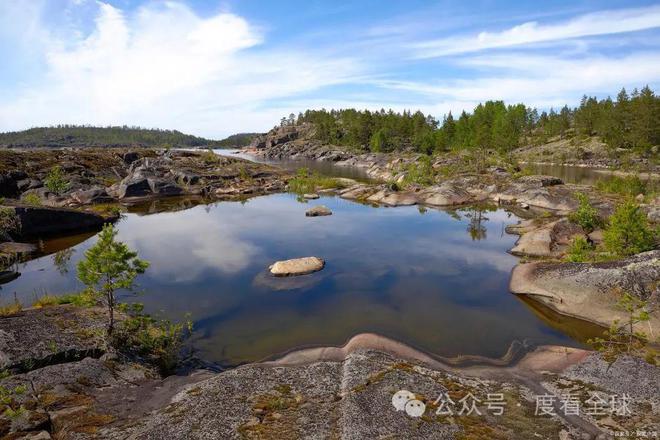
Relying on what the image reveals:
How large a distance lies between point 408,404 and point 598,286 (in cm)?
2012

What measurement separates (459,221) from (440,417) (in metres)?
47.6

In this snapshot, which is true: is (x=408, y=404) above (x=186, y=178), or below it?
below

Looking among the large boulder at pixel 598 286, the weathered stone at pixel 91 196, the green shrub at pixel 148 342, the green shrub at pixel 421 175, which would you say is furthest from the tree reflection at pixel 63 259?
the green shrub at pixel 421 175

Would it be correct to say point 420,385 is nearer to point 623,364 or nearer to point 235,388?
point 235,388

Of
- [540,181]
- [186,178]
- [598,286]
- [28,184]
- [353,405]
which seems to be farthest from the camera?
[186,178]

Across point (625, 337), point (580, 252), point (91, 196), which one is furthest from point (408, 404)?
point (91, 196)

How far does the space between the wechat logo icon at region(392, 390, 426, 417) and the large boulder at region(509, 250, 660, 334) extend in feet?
57.8

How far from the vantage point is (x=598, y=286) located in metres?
28.7

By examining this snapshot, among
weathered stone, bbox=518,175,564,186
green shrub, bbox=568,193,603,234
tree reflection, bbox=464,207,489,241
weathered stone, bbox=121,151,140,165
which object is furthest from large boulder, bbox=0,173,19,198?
weathered stone, bbox=518,175,564,186

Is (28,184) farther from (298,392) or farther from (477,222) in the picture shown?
(477,222)

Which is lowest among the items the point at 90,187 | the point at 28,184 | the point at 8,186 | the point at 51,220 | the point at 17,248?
the point at 17,248

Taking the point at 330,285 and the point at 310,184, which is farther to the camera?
the point at 310,184

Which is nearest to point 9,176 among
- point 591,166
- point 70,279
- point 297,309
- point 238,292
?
A: point 70,279

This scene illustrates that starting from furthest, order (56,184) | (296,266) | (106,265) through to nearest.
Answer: (56,184)
(296,266)
(106,265)
